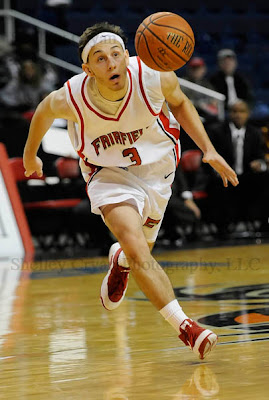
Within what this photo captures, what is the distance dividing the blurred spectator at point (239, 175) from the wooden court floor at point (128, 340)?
323 cm

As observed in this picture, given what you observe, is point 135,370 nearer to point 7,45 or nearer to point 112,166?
point 112,166

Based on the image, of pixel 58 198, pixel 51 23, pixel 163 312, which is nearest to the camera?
pixel 163 312

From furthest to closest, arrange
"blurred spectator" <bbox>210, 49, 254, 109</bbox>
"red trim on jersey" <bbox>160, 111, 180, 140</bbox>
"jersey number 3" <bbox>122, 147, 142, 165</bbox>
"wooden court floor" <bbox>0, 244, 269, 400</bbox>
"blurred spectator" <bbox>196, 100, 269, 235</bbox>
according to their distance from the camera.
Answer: "blurred spectator" <bbox>210, 49, 254, 109</bbox> < "blurred spectator" <bbox>196, 100, 269, 235</bbox> < "red trim on jersey" <bbox>160, 111, 180, 140</bbox> < "jersey number 3" <bbox>122, 147, 142, 165</bbox> < "wooden court floor" <bbox>0, 244, 269, 400</bbox>

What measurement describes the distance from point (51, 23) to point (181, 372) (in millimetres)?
10968

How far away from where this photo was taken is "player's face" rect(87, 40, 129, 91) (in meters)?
4.01

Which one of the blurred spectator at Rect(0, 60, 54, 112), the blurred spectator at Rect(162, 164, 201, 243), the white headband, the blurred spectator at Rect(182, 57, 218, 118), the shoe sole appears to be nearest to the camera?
the shoe sole

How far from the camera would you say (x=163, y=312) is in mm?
3654

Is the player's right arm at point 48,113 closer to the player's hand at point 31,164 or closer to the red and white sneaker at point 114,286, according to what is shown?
the player's hand at point 31,164

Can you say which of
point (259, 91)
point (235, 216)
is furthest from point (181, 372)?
point (259, 91)

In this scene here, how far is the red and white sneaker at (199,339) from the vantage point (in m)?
3.44

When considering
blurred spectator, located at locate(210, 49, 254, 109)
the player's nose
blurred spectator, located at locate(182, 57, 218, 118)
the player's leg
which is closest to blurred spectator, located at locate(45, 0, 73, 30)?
blurred spectator, located at locate(182, 57, 218, 118)

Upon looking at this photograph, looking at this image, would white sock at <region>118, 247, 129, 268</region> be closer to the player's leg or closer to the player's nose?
the player's leg

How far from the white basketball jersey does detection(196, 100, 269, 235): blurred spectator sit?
19.9ft

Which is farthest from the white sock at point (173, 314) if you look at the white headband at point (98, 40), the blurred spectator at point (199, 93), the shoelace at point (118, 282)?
the blurred spectator at point (199, 93)
